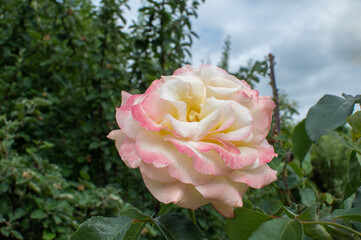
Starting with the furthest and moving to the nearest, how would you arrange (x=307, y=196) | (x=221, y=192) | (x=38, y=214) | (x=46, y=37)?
(x=46, y=37)
(x=38, y=214)
(x=307, y=196)
(x=221, y=192)

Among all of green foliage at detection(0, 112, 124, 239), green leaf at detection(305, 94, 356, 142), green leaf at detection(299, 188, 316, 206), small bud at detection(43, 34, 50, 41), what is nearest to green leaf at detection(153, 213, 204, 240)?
green leaf at detection(305, 94, 356, 142)

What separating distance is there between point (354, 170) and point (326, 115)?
106 millimetres

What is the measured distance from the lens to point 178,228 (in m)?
0.41

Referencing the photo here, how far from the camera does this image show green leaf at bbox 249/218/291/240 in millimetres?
376

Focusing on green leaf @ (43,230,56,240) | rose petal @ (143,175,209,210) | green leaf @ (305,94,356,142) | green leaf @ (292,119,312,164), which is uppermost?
green leaf @ (305,94,356,142)

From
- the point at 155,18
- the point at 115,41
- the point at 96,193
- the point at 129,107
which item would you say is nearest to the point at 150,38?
the point at 155,18

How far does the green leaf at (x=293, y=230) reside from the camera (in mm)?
361

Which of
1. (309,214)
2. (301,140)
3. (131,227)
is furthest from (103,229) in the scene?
(301,140)

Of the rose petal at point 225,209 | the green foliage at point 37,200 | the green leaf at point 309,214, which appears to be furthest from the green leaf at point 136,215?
the green foliage at point 37,200

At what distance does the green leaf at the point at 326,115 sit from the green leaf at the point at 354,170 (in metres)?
0.06

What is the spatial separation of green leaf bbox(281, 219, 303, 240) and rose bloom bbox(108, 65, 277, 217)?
0.18 ft

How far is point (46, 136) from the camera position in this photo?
7.18 feet

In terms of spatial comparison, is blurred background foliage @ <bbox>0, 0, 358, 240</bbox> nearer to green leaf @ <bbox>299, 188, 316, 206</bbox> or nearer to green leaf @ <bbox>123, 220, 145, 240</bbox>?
green leaf @ <bbox>299, 188, 316, 206</bbox>

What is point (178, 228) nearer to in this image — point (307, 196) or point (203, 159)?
point (203, 159)
